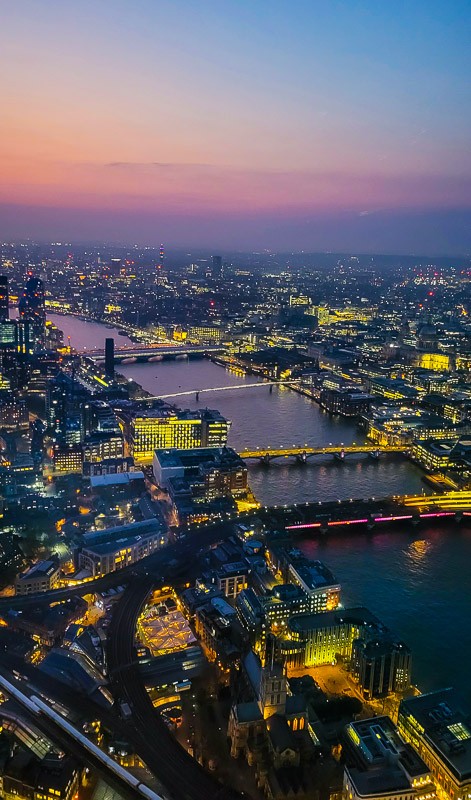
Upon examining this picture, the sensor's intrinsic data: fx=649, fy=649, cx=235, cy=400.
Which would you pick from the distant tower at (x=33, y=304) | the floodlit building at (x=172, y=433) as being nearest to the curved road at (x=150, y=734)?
the floodlit building at (x=172, y=433)

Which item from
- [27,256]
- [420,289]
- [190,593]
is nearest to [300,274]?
[420,289]

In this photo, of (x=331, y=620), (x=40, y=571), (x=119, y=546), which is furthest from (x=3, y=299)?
(x=331, y=620)

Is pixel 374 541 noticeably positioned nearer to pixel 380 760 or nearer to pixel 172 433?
pixel 380 760

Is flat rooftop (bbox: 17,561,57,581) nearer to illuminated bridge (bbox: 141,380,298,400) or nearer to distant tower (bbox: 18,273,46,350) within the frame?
illuminated bridge (bbox: 141,380,298,400)

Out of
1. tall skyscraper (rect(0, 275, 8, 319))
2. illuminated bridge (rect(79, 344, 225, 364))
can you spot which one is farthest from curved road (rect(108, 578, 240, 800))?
tall skyscraper (rect(0, 275, 8, 319))

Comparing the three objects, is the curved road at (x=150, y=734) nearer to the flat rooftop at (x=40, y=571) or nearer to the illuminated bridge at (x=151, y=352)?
the flat rooftop at (x=40, y=571)
